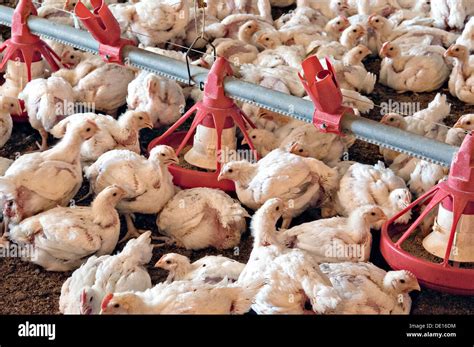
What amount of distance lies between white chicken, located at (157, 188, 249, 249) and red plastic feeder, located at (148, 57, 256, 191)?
0.24 metres

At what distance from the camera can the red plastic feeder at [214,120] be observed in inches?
165

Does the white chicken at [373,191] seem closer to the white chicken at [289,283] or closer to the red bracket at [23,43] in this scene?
the white chicken at [289,283]

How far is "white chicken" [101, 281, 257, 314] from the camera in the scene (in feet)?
10.1

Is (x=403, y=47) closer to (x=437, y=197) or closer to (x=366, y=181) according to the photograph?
(x=366, y=181)

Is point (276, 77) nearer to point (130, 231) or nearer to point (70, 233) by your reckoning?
point (130, 231)

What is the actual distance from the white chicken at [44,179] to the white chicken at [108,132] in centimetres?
17

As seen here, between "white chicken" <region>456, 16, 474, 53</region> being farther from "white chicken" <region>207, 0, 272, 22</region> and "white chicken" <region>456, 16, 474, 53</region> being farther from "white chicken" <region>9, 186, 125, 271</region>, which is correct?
"white chicken" <region>9, 186, 125, 271</region>

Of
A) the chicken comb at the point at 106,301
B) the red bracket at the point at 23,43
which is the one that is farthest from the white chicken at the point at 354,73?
the chicken comb at the point at 106,301

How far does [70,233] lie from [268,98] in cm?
118

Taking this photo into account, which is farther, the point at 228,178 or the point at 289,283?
the point at 228,178

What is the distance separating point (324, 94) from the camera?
3.93 m

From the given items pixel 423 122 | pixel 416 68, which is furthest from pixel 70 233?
pixel 416 68

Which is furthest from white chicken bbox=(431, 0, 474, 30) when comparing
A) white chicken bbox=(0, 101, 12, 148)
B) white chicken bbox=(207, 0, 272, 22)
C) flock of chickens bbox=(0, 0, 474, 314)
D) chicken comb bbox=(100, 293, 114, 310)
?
chicken comb bbox=(100, 293, 114, 310)

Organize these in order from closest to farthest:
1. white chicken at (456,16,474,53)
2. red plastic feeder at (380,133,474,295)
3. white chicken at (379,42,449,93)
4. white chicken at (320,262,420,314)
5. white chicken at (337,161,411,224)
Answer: white chicken at (320,262,420,314) < red plastic feeder at (380,133,474,295) < white chicken at (337,161,411,224) < white chicken at (379,42,449,93) < white chicken at (456,16,474,53)
